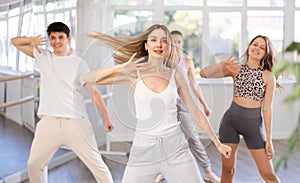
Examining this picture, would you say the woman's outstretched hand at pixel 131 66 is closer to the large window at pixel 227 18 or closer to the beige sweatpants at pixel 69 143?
the beige sweatpants at pixel 69 143

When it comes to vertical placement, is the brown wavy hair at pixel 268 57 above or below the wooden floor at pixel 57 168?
above

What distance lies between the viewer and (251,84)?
3.39 meters

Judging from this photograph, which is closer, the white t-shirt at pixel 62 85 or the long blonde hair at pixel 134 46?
the long blonde hair at pixel 134 46

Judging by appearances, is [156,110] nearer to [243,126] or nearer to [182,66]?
[182,66]

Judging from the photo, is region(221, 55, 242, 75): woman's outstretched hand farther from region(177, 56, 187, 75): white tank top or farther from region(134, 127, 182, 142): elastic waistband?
region(134, 127, 182, 142): elastic waistband

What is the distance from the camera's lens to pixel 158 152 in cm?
254

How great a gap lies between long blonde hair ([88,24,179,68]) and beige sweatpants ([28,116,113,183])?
0.54 meters

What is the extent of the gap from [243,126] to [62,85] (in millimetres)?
1103

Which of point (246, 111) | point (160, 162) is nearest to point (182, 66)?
point (160, 162)

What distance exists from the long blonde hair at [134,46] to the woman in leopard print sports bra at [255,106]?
0.69m

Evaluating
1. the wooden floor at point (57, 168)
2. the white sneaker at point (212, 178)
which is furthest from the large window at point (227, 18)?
the white sneaker at point (212, 178)

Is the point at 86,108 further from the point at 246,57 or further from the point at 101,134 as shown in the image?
the point at 246,57

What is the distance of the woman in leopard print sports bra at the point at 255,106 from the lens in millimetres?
3348

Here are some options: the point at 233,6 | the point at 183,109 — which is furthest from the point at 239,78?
the point at 233,6
